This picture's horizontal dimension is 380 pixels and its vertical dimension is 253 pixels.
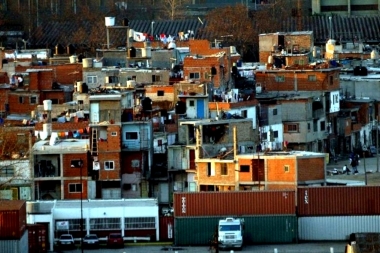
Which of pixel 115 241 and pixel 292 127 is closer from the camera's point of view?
pixel 115 241

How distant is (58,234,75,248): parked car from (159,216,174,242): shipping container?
1483mm

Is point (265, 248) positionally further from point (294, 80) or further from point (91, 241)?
point (294, 80)

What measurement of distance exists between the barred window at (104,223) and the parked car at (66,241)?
0.59 meters

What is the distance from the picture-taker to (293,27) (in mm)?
69375

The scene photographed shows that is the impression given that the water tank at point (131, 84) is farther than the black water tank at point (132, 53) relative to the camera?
No

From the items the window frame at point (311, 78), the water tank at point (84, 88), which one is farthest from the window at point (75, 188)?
the window frame at point (311, 78)

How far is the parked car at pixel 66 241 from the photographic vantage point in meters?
32.8

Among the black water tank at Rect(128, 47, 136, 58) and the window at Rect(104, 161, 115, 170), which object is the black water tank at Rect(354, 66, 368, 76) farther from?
the window at Rect(104, 161, 115, 170)

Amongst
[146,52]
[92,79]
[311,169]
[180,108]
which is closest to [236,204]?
[311,169]

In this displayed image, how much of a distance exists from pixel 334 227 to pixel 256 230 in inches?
48.6

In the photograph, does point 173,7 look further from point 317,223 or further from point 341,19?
point 317,223

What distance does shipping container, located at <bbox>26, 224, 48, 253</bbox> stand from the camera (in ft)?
106

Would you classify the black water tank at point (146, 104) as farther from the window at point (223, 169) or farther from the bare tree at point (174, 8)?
the bare tree at point (174, 8)

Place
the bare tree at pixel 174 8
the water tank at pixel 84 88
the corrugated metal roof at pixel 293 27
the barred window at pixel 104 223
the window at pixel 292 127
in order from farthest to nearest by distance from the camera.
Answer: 1. the bare tree at pixel 174 8
2. the corrugated metal roof at pixel 293 27
3. the window at pixel 292 127
4. the water tank at pixel 84 88
5. the barred window at pixel 104 223
